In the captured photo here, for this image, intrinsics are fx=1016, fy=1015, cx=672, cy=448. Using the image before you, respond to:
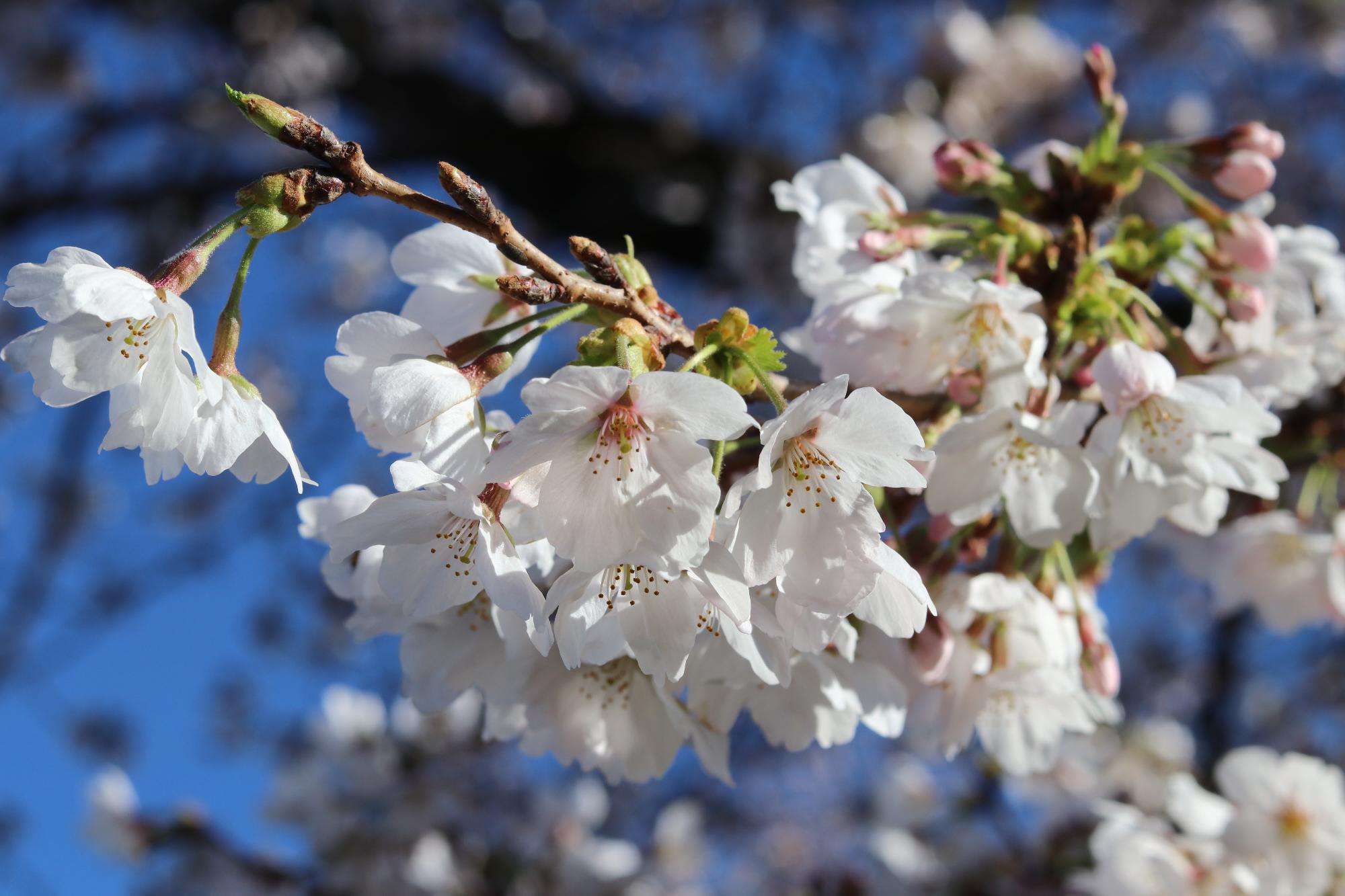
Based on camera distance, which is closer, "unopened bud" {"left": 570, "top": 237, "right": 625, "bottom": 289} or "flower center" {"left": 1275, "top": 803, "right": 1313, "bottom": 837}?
"unopened bud" {"left": 570, "top": 237, "right": 625, "bottom": 289}

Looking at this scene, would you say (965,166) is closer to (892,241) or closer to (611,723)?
(892,241)

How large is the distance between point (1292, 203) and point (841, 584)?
20.2ft

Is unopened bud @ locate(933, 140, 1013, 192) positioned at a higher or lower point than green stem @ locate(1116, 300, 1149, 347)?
higher

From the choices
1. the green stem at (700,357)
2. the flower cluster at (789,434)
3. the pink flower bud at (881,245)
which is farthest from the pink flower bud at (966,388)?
the green stem at (700,357)

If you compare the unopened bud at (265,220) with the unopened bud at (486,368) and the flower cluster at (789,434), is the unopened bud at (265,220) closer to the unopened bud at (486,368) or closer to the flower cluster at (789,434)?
the flower cluster at (789,434)

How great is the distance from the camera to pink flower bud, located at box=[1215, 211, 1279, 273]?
143 centimetres

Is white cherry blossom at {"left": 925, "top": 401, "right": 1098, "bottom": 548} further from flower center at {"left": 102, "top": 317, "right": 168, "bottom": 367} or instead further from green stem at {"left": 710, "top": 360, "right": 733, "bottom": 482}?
flower center at {"left": 102, "top": 317, "right": 168, "bottom": 367}

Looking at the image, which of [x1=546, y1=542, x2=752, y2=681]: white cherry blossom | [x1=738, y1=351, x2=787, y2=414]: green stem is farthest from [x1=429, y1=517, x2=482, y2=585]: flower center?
[x1=738, y1=351, x2=787, y2=414]: green stem

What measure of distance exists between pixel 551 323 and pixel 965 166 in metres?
0.73

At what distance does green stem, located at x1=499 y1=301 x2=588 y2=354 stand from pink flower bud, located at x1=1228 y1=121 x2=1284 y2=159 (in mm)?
1103

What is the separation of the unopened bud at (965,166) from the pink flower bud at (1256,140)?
1.21 feet

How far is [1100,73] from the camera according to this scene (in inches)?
60.7

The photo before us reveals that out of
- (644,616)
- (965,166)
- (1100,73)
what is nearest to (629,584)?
(644,616)

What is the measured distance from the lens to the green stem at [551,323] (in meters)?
1.05
